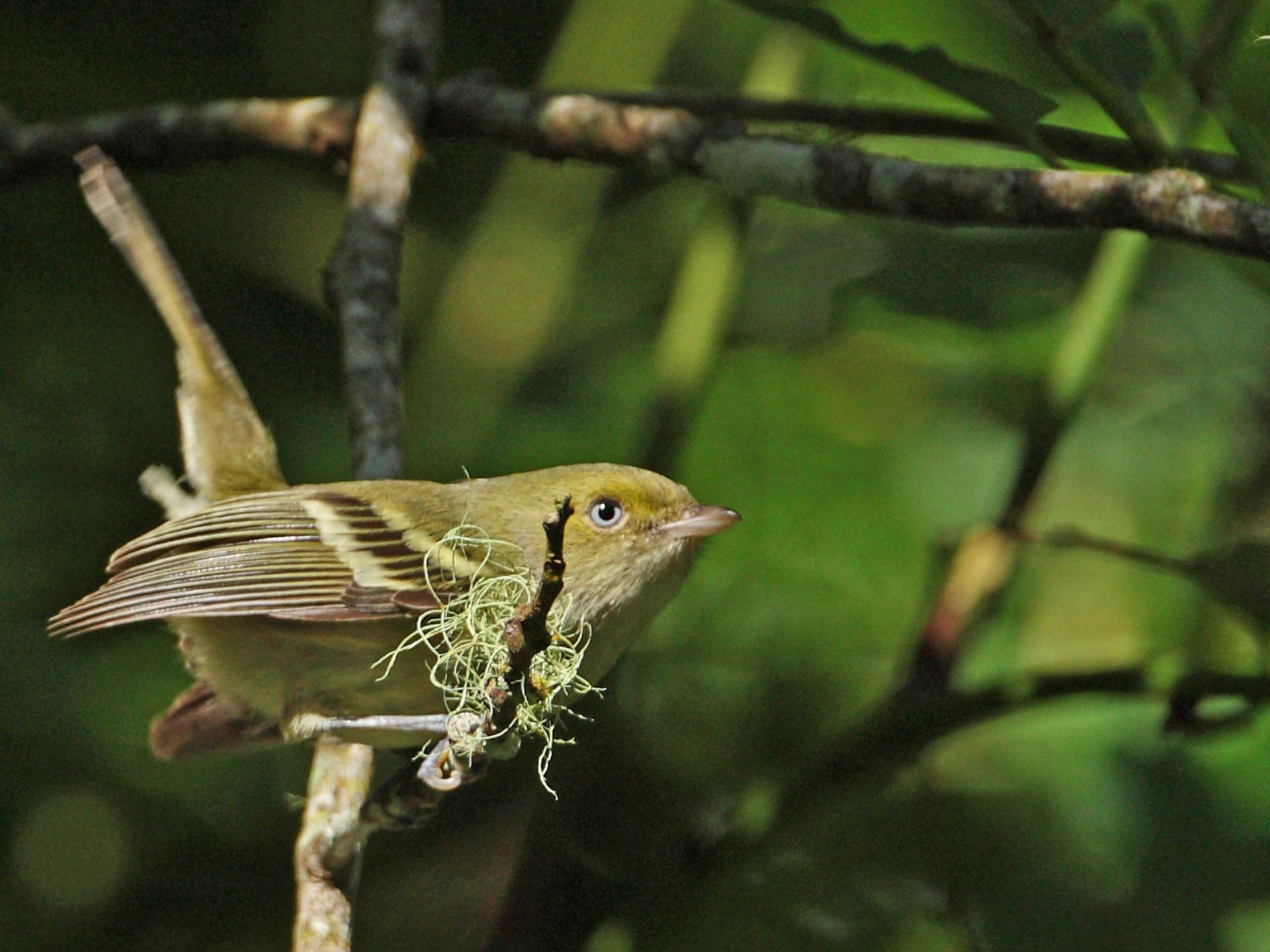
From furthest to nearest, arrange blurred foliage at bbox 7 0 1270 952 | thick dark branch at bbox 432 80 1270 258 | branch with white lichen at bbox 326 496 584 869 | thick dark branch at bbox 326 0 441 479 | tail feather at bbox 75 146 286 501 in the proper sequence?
1. tail feather at bbox 75 146 286 501
2. thick dark branch at bbox 326 0 441 479
3. blurred foliage at bbox 7 0 1270 952
4. thick dark branch at bbox 432 80 1270 258
5. branch with white lichen at bbox 326 496 584 869

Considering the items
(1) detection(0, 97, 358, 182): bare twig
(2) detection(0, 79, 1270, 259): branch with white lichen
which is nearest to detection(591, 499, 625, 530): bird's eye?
(2) detection(0, 79, 1270, 259): branch with white lichen

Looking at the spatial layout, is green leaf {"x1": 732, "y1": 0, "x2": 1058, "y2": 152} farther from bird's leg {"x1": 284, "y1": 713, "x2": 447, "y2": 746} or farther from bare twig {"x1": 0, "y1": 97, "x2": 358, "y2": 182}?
bare twig {"x1": 0, "y1": 97, "x2": 358, "y2": 182}

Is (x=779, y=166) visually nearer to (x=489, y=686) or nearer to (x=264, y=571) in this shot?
(x=489, y=686)

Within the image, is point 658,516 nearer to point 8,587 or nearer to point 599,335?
point 599,335

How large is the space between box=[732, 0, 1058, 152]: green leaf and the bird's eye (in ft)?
3.56

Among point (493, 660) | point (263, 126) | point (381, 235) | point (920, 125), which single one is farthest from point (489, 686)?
point (263, 126)

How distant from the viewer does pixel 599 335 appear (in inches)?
169

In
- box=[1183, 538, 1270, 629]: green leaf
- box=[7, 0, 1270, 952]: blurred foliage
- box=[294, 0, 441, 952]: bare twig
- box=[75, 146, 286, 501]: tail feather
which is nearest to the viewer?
box=[1183, 538, 1270, 629]: green leaf

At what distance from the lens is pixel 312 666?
121 inches

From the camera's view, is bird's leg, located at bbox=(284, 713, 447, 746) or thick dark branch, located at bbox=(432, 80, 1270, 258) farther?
bird's leg, located at bbox=(284, 713, 447, 746)

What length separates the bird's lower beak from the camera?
295cm

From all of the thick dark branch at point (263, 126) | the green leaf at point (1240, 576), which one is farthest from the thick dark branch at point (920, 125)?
the green leaf at point (1240, 576)

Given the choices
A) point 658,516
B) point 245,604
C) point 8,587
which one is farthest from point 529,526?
point 8,587

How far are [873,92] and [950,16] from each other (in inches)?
20.9
